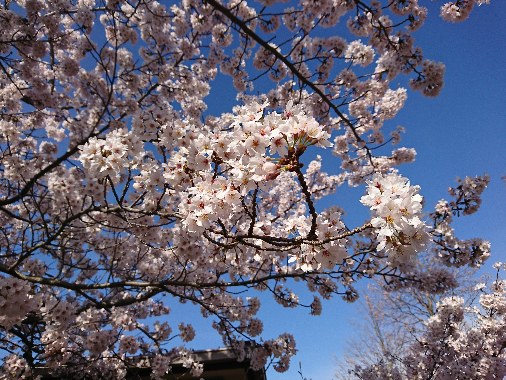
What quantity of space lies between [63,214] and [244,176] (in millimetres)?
6581

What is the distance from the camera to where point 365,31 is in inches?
279

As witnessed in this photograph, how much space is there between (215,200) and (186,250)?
340 centimetres

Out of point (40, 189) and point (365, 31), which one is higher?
point (365, 31)

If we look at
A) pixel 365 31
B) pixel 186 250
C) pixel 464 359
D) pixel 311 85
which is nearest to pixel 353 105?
pixel 365 31

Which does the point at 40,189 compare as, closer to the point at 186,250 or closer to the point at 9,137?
the point at 9,137

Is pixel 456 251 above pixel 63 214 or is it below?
below

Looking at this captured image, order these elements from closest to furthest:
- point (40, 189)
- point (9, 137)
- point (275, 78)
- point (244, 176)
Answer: point (244, 176) → point (9, 137) → point (40, 189) → point (275, 78)

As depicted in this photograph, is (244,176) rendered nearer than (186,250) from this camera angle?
Yes

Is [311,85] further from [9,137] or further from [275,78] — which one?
[9,137]

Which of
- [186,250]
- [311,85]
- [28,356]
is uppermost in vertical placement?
[311,85]

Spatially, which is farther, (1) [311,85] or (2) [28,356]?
(2) [28,356]

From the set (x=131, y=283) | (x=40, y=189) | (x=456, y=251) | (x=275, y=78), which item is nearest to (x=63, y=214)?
(x=40, y=189)

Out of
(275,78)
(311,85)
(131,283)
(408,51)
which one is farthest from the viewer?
(275,78)

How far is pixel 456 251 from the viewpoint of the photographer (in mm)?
6738
